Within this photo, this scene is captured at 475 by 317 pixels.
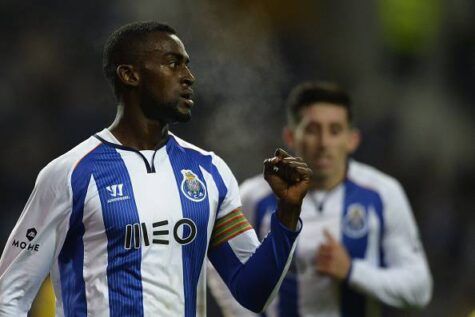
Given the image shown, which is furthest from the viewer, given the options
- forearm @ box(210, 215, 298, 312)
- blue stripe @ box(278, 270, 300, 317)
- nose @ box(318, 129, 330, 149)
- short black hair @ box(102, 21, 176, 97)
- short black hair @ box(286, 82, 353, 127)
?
short black hair @ box(286, 82, 353, 127)

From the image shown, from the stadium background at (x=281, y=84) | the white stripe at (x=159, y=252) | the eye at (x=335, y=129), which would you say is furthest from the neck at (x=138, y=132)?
the stadium background at (x=281, y=84)

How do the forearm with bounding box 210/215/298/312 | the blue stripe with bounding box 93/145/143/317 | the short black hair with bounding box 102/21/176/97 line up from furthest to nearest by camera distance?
1. the short black hair with bounding box 102/21/176/97
2. the forearm with bounding box 210/215/298/312
3. the blue stripe with bounding box 93/145/143/317

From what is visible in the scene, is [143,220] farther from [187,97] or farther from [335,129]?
[335,129]

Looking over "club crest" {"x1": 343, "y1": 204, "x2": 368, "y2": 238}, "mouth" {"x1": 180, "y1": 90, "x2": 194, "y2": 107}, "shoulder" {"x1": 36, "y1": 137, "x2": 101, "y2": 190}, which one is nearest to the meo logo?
"shoulder" {"x1": 36, "y1": 137, "x2": 101, "y2": 190}

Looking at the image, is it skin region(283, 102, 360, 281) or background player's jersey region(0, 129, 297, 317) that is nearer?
background player's jersey region(0, 129, 297, 317)

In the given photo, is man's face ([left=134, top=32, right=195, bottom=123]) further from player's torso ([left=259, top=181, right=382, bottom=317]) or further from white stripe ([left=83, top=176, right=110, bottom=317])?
player's torso ([left=259, top=181, right=382, bottom=317])

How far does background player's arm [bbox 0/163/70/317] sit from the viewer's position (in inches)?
156

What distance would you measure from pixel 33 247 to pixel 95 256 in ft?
0.71

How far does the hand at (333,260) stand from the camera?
5898 mm

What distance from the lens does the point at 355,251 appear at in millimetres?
6168

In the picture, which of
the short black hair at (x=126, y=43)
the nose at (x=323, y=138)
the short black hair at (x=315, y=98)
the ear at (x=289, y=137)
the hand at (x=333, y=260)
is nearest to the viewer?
the short black hair at (x=126, y=43)

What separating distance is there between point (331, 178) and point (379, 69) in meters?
5.36

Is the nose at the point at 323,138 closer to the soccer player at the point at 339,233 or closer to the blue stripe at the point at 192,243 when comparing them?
the soccer player at the point at 339,233

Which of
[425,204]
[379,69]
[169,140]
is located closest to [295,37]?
[379,69]
